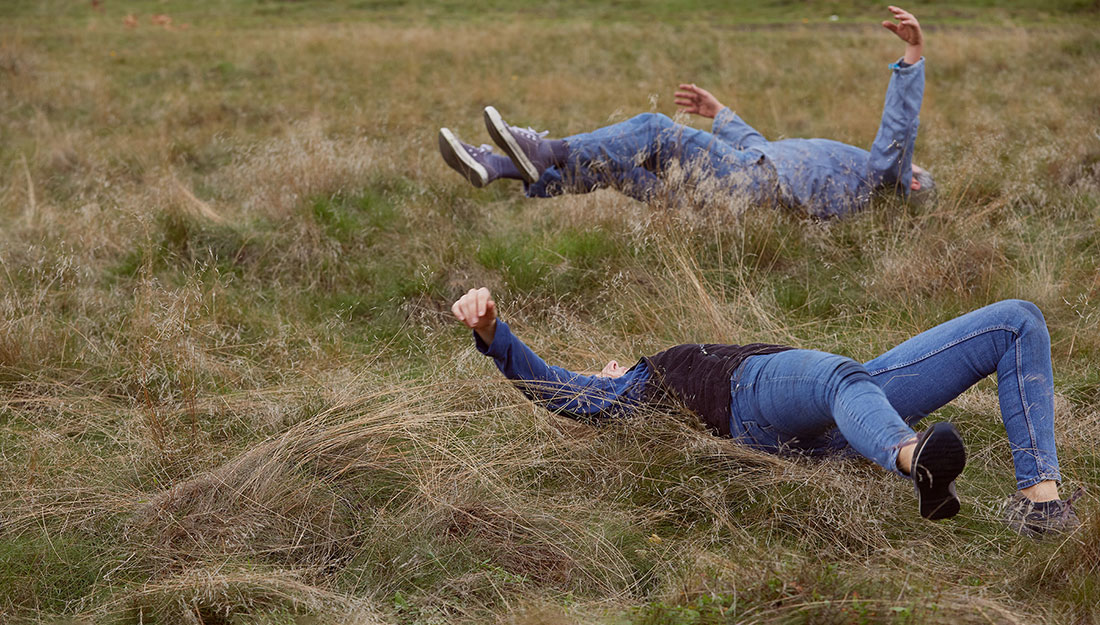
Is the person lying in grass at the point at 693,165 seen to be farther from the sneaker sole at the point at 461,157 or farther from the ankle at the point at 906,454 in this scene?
the ankle at the point at 906,454

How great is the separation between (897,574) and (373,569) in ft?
4.49

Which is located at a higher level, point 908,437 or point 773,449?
point 908,437

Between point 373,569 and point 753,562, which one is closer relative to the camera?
point 753,562

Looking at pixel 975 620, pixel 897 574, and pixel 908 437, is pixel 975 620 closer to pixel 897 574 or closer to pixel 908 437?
pixel 897 574

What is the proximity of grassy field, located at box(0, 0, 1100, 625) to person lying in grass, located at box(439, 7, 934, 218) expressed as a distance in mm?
170

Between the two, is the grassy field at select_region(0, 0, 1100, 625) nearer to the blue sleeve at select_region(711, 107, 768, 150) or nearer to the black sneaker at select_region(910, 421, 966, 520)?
the black sneaker at select_region(910, 421, 966, 520)

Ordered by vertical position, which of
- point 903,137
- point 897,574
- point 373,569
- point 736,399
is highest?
point 903,137

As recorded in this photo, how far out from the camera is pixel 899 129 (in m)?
4.72

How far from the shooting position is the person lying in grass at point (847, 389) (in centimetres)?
243

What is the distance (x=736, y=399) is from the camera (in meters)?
2.74

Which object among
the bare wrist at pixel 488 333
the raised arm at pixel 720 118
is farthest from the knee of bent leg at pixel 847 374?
the raised arm at pixel 720 118

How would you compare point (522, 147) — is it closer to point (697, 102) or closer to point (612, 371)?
point (697, 102)

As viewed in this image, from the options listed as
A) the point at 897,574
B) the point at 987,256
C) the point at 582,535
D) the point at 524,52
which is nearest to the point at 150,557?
the point at 582,535

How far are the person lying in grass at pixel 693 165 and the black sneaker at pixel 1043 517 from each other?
2429 mm
